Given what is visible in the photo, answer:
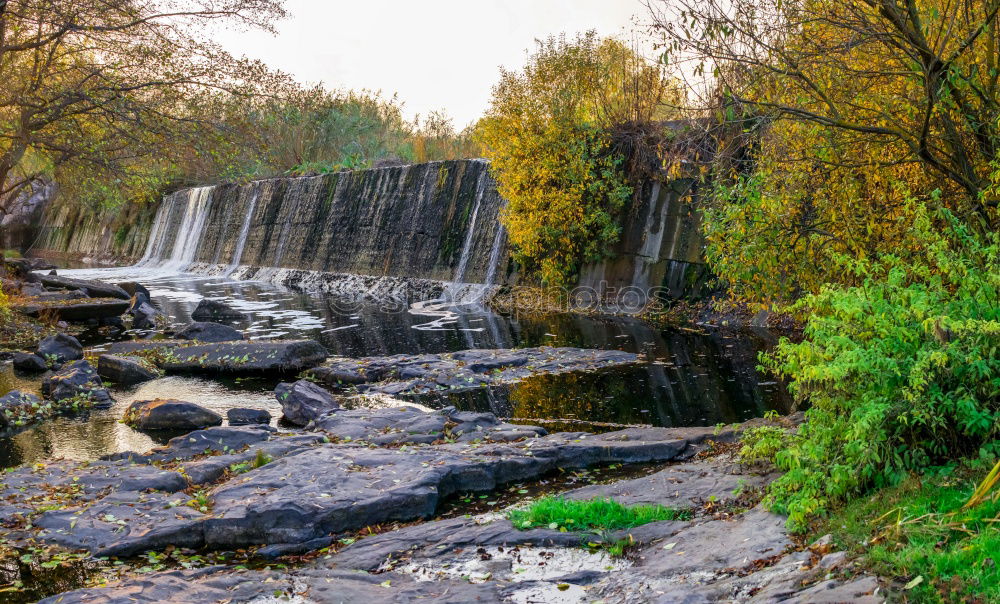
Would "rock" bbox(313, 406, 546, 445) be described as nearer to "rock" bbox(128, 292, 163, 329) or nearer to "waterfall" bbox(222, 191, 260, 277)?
"rock" bbox(128, 292, 163, 329)

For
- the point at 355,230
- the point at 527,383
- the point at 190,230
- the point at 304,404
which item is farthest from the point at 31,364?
the point at 190,230

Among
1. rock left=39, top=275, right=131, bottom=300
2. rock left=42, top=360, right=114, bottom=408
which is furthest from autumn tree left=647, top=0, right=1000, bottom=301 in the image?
rock left=39, top=275, right=131, bottom=300

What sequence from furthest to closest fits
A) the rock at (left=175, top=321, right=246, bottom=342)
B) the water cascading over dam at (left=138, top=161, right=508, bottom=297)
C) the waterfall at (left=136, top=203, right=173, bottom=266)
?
1. the waterfall at (left=136, top=203, right=173, bottom=266)
2. the water cascading over dam at (left=138, top=161, right=508, bottom=297)
3. the rock at (left=175, top=321, right=246, bottom=342)

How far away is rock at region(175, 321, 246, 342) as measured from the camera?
52.6 feet

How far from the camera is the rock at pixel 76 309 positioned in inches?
738

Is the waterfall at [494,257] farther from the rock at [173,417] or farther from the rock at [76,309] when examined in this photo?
the rock at [173,417]

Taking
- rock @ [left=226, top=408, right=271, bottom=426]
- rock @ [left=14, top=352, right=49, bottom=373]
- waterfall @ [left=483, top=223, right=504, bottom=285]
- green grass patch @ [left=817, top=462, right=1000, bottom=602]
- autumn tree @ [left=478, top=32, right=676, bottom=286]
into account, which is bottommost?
rock @ [left=14, top=352, right=49, bottom=373]

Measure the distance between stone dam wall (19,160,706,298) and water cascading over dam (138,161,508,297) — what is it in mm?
47

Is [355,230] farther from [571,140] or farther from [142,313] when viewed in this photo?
[571,140]

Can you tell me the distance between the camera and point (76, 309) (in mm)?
19484

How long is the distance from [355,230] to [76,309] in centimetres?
1146

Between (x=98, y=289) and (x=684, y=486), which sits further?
(x=98, y=289)

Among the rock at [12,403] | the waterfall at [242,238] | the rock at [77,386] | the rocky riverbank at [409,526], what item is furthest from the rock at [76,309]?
the waterfall at [242,238]

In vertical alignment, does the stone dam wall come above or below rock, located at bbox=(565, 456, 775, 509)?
above
